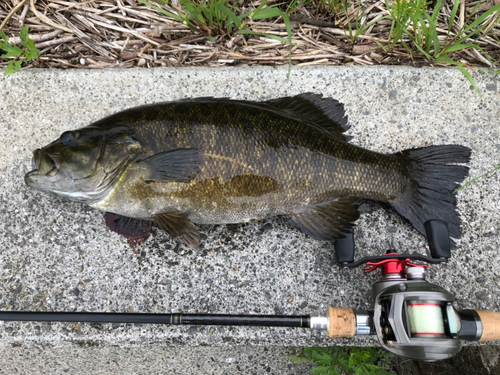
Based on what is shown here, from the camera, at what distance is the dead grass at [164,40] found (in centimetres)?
285

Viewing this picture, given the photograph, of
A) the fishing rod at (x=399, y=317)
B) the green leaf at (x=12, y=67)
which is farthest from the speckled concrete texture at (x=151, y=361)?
the green leaf at (x=12, y=67)

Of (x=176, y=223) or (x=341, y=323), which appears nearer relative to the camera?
(x=341, y=323)

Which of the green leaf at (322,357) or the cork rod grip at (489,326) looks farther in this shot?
the green leaf at (322,357)

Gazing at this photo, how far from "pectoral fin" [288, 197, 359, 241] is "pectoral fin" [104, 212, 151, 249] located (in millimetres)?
1122

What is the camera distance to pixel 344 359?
102 inches

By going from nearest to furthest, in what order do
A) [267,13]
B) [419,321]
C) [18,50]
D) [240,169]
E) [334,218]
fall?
[419,321], [240,169], [334,218], [267,13], [18,50]

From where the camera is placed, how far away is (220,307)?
8.05 ft

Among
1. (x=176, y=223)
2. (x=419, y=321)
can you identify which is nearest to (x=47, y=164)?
(x=176, y=223)

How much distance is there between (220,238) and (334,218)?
80 centimetres

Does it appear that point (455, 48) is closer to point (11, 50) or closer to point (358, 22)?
point (358, 22)

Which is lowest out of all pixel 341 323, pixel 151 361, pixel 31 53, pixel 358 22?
pixel 151 361

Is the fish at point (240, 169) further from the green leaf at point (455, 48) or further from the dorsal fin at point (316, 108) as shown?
the green leaf at point (455, 48)

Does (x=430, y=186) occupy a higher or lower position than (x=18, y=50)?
lower

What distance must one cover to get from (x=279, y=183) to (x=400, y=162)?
0.82 meters
